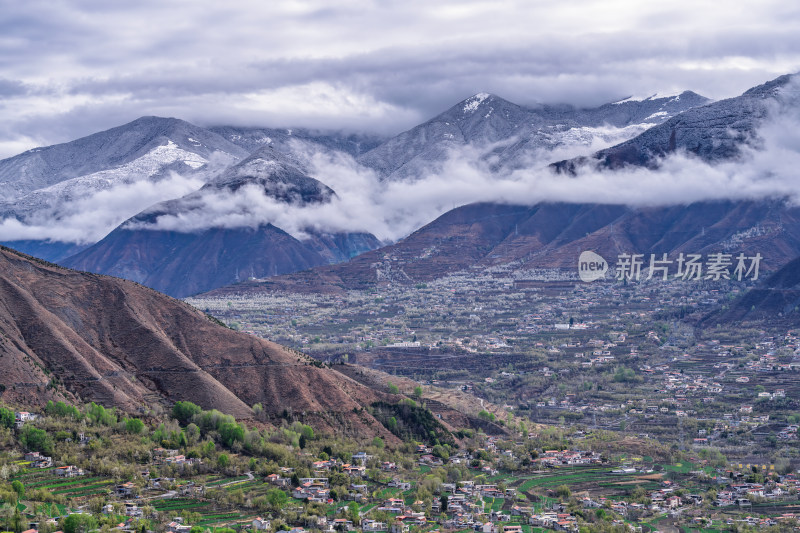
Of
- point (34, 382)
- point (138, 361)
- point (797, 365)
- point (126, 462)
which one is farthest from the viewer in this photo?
point (797, 365)

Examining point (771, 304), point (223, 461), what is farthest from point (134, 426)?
point (771, 304)

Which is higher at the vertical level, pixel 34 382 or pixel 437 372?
pixel 34 382

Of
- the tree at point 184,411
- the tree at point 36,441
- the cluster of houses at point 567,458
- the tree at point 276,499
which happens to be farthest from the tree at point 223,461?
the cluster of houses at point 567,458

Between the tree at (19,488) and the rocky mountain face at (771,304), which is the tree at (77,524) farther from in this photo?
the rocky mountain face at (771,304)

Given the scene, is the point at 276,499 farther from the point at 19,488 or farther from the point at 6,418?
the point at 6,418

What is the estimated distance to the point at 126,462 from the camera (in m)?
90.9

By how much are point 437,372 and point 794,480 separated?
246 ft

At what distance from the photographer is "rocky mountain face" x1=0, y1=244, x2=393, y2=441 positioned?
101812 millimetres

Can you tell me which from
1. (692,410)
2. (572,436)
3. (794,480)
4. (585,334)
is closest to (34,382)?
(572,436)

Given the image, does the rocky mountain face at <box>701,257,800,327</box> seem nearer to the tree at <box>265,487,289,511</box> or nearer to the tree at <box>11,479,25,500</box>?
the tree at <box>265,487,289,511</box>

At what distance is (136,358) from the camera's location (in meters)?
110

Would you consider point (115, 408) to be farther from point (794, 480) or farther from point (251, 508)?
point (794, 480)

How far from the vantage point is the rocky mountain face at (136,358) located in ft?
334

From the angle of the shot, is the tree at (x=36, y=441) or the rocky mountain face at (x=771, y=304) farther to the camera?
the rocky mountain face at (x=771, y=304)
